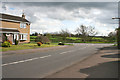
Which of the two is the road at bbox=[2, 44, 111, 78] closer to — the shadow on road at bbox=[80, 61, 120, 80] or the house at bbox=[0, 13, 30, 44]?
the shadow on road at bbox=[80, 61, 120, 80]

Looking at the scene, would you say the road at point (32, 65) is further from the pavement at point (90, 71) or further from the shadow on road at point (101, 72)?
the shadow on road at point (101, 72)

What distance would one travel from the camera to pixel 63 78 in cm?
664

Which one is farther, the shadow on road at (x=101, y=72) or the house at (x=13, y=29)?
the house at (x=13, y=29)

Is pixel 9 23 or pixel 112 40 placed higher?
pixel 9 23

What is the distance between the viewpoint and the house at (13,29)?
3469 centimetres

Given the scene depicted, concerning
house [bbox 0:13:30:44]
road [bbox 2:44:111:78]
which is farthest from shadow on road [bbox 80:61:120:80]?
house [bbox 0:13:30:44]

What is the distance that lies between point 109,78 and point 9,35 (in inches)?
1284

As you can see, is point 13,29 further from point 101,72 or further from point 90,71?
point 101,72

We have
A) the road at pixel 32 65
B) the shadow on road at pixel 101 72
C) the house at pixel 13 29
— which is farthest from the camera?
the house at pixel 13 29

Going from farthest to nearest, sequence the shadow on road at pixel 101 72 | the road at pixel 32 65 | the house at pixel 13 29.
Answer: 1. the house at pixel 13 29
2. the road at pixel 32 65
3. the shadow on road at pixel 101 72

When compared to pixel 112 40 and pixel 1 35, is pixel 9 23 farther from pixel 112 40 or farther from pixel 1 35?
pixel 112 40

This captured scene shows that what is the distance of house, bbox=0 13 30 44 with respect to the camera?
34691mm

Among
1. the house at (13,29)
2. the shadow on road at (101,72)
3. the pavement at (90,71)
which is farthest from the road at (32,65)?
the house at (13,29)

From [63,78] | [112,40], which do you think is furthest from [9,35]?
[112,40]
